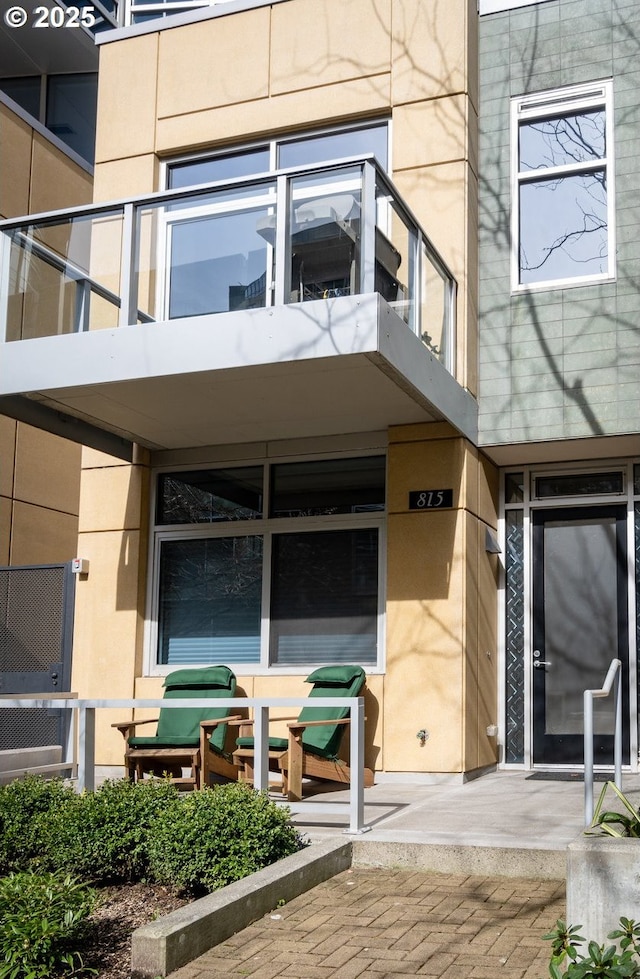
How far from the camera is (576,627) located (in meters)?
9.40

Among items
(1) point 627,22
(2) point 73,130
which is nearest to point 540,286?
(1) point 627,22

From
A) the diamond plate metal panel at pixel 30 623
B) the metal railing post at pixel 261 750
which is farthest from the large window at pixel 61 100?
the metal railing post at pixel 261 750

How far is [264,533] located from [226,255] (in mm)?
2739

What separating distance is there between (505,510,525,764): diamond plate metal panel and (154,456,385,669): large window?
1.34 metres

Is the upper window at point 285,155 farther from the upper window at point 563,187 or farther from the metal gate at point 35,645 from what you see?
the metal gate at point 35,645

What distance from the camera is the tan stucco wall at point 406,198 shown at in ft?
28.6

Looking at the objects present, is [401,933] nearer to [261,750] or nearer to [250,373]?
[261,750]

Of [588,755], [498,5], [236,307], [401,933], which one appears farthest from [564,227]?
[401,933]

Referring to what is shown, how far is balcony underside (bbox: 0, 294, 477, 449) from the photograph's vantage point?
23.2 ft

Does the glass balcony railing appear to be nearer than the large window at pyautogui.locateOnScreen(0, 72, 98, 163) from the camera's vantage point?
Yes

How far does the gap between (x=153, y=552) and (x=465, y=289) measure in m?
3.63

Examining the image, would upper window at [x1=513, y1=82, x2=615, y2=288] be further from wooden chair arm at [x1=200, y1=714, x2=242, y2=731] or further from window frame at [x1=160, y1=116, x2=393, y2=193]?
wooden chair arm at [x1=200, y1=714, x2=242, y2=731]

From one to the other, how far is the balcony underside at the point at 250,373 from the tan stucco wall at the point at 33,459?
4.59m

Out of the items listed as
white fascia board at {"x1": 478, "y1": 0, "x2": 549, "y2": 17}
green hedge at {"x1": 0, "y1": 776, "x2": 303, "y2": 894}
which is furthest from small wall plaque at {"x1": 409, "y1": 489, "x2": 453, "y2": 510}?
white fascia board at {"x1": 478, "y1": 0, "x2": 549, "y2": 17}
